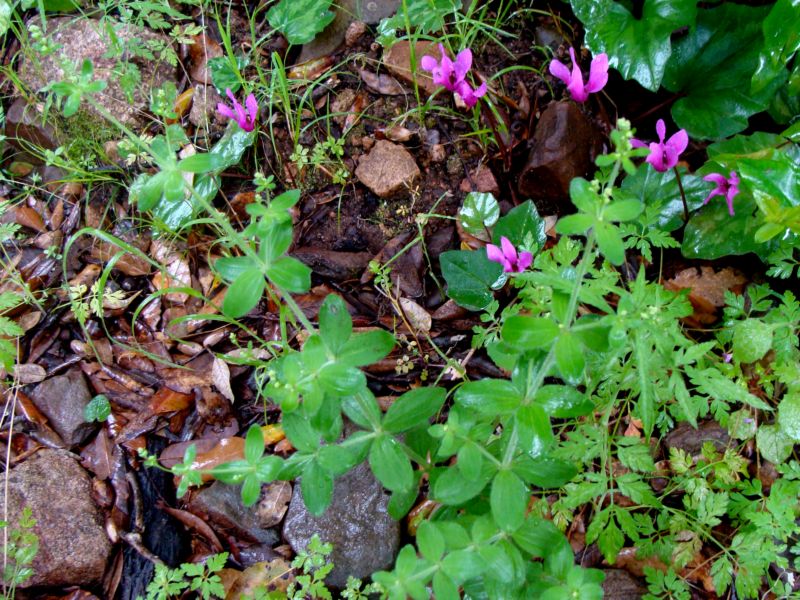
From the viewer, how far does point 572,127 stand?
2525 mm

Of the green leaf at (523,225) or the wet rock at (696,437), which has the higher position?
the green leaf at (523,225)

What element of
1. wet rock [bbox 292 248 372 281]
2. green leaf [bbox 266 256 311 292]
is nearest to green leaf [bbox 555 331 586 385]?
green leaf [bbox 266 256 311 292]

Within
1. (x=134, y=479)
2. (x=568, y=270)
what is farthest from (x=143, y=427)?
(x=568, y=270)

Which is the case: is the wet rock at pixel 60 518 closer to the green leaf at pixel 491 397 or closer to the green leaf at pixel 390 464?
the green leaf at pixel 390 464

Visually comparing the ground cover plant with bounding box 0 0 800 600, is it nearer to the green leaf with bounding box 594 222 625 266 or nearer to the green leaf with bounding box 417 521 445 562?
the green leaf with bounding box 417 521 445 562

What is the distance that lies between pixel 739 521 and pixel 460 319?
1.15 metres

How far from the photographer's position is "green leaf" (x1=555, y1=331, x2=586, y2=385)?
1406 mm

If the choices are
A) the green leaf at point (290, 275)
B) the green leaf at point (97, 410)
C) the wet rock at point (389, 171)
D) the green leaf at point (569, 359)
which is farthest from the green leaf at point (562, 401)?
the green leaf at point (97, 410)

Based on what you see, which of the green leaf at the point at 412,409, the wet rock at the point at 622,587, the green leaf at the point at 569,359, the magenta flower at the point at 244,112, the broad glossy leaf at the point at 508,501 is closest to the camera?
the green leaf at the point at 569,359

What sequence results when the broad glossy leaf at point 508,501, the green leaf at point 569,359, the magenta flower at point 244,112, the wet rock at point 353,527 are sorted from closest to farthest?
the green leaf at point 569,359 < the broad glossy leaf at point 508,501 < the wet rock at point 353,527 < the magenta flower at point 244,112

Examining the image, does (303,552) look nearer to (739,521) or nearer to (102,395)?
(102,395)

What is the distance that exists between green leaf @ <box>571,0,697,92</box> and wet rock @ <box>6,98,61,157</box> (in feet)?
7.63

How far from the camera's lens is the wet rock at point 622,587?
2096 millimetres

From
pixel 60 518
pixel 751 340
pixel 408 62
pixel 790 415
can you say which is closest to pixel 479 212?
pixel 408 62
